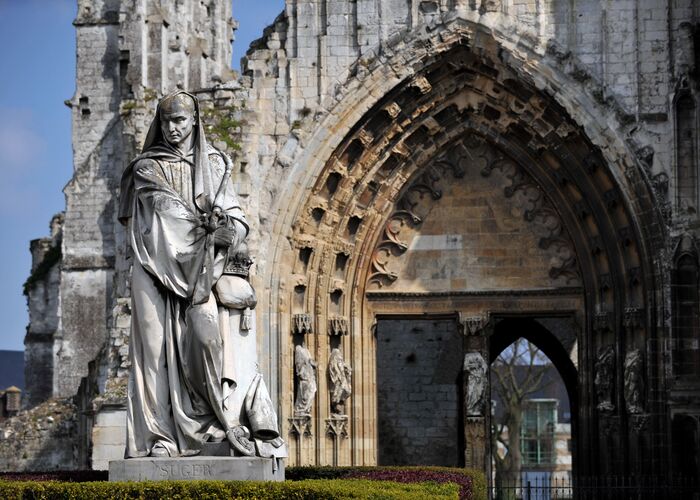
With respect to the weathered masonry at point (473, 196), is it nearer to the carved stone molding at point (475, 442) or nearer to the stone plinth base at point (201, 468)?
the carved stone molding at point (475, 442)

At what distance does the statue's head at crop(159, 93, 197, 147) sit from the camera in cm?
1162

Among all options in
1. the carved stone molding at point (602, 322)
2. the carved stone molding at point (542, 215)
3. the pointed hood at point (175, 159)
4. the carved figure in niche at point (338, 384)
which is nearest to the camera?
the pointed hood at point (175, 159)

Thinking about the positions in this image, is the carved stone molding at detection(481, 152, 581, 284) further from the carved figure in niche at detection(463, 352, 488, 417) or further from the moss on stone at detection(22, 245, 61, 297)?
the moss on stone at detection(22, 245, 61, 297)

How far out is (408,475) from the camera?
17.2 m

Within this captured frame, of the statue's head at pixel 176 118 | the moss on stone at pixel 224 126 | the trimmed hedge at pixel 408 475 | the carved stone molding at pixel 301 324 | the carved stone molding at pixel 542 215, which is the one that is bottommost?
the trimmed hedge at pixel 408 475

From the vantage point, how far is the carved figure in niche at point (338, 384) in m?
24.8

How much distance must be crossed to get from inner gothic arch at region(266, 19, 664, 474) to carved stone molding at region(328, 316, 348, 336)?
0.07 feet

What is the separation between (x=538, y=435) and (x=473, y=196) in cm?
5309

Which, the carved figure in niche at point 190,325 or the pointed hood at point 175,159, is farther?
the pointed hood at point 175,159

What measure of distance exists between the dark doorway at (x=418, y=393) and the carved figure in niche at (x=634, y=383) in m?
8.18

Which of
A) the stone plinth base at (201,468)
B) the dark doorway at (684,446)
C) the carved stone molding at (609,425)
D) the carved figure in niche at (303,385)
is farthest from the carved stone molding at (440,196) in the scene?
the stone plinth base at (201,468)

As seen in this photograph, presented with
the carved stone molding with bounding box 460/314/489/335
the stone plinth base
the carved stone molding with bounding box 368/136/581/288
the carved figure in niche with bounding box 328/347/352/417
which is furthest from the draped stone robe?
the carved stone molding with bounding box 368/136/581/288

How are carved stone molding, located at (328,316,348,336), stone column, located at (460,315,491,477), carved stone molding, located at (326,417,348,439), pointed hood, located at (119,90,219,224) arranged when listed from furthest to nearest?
stone column, located at (460,315,491,477) → carved stone molding, located at (328,316,348,336) → carved stone molding, located at (326,417,348,439) → pointed hood, located at (119,90,219,224)

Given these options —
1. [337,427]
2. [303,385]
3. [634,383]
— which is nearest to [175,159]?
[303,385]
